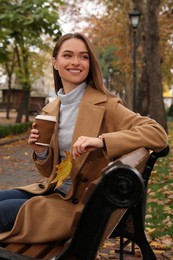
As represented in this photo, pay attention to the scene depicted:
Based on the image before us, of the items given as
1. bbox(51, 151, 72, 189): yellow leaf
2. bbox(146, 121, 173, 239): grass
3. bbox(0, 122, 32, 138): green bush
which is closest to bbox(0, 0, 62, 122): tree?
bbox(146, 121, 173, 239): grass

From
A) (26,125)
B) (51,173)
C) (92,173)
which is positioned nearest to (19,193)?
(51,173)

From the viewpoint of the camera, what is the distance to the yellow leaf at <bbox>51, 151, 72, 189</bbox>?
2.69 metres

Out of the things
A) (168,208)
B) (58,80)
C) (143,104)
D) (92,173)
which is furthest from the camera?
(143,104)

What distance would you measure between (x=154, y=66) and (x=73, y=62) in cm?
1635

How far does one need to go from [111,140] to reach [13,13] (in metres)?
12.1

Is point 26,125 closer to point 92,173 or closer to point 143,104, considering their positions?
point 143,104

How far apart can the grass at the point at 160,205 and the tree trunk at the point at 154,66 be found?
8.76 meters

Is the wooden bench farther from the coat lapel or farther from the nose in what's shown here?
the nose

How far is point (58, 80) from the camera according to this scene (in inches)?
129

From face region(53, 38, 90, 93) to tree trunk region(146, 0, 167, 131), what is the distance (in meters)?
16.0

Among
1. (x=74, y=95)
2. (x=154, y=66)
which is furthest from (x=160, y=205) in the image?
(x=154, y=66)

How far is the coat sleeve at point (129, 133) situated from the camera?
2.60 m

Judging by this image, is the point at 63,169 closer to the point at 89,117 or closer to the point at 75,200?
the point at 75,200

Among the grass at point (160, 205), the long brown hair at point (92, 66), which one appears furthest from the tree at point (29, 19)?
the long brown hair at point (92, 66)
